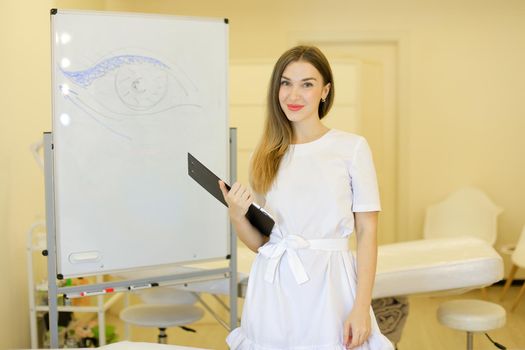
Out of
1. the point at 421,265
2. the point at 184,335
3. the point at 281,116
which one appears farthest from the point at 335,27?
the point at 281,116

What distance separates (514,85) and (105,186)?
3.97 m

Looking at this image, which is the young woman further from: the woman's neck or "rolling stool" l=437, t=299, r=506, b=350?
"rolling stool" l=437, t=299, r=506, b=350

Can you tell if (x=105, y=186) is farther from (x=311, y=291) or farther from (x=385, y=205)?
(x=385, y=205)

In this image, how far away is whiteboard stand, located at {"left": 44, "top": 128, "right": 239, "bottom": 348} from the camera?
252 cm

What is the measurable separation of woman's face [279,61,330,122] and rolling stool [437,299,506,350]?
1.48 metres

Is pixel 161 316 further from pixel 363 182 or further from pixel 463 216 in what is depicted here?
pixel 463 216

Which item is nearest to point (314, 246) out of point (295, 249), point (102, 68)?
point (295, 249)

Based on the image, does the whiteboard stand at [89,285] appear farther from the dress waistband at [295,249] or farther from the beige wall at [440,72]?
Result: the beige wall at [440,72]

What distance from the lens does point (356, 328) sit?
1.87m

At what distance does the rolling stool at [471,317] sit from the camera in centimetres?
299

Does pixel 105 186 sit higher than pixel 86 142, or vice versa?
pixel 86 142

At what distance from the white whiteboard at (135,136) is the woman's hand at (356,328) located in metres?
1.05

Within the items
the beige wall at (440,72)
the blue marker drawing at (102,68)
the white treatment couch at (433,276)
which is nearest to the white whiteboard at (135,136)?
the blue marker drawing at (102,68)

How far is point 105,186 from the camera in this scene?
103 inches
